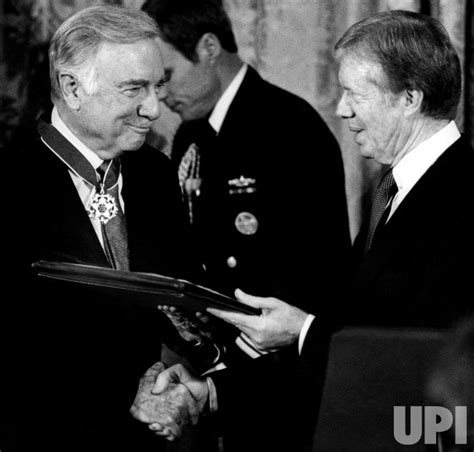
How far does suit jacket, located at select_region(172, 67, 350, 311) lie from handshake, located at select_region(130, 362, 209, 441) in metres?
0.70

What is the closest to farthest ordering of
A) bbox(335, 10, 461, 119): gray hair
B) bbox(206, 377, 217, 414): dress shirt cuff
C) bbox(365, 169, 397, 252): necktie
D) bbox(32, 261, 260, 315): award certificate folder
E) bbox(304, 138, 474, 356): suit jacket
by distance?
bbox(32, 261, 260, 315): award certificate folder
bbox(304, 138, 474, 356): suit jacket
bbox(335, 10, 461, 119): gray hair
bbox(365, 169, 397, 252): necktie
bbox(206, 377, 217, 414): dress shirt cuff

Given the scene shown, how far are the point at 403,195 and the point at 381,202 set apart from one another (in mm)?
142

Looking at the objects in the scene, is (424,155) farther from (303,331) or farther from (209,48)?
(209,48)

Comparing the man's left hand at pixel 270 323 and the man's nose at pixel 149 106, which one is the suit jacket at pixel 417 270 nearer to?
the man's left hand at pixel 270 323

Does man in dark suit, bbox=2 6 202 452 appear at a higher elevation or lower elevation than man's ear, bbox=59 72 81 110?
lower

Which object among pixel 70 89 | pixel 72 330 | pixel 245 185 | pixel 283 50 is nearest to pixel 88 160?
pixel 70 89

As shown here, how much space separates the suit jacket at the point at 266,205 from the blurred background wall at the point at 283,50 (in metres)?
0.30

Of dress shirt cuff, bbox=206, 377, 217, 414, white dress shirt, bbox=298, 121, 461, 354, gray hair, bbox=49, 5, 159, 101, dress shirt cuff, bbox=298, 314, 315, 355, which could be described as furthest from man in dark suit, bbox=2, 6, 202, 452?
white dress shirt, bbox=298, 121, 461, 354

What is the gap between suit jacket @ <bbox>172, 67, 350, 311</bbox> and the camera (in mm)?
3219

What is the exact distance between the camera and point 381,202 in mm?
2455

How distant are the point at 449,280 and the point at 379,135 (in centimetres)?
50

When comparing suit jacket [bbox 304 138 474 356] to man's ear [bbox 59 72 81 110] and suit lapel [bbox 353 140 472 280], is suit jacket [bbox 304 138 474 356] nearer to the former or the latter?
suit lapel [bbox 353 140 472 280]

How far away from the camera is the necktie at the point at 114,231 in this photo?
2.35 meters

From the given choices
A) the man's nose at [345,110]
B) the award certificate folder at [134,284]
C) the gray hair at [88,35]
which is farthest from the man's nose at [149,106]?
the award certificate folder at [134,284]
